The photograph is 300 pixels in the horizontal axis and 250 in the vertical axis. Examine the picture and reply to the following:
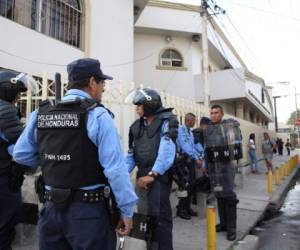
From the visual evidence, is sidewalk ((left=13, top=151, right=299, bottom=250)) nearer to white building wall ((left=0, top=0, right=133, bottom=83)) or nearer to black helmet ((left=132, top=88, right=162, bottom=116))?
black helmet ((left=132, top=88, right=162, bottom=116))

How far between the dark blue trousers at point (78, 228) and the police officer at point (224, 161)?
3364 millimetres

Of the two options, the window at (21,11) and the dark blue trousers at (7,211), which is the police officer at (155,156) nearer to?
the dark blue trousers at (7,211)

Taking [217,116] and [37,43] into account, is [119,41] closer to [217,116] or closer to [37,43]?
[37,43]

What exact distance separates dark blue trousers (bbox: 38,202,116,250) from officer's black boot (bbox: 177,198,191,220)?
4429 mm

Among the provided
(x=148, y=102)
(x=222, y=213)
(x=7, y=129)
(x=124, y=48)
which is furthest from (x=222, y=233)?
(x=124, y=48)

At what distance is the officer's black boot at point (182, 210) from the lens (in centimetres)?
654

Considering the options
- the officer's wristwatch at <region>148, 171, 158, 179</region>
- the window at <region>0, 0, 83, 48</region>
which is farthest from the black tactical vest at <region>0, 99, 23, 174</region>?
the window at <region>0, 0, 83, 48</region>

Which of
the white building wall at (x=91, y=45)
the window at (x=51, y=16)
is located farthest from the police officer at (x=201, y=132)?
the window at (x=51, y=16)

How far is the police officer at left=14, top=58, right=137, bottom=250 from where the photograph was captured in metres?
2.18

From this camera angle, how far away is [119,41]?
Answer: 43.2 feet

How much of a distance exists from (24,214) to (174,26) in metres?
15.8

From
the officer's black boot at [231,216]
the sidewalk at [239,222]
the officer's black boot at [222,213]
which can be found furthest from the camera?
the officer's black boot at [222,213]

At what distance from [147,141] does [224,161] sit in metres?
2.06

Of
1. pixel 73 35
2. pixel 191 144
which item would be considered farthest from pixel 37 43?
pixel 191 144
